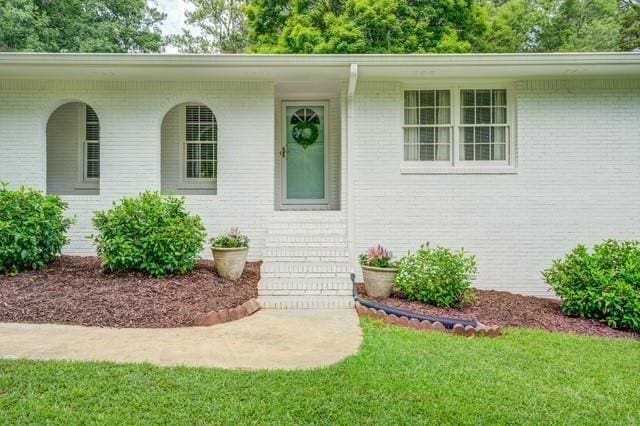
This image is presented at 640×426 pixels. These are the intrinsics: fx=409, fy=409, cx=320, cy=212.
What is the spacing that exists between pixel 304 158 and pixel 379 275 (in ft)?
11.3

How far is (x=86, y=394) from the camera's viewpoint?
2811mm

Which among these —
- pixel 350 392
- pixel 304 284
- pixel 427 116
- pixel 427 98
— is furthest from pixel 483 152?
pixel 350 392

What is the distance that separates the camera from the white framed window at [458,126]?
703 cm

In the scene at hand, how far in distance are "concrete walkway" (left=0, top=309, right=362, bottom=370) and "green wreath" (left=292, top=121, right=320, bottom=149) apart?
4.38 m

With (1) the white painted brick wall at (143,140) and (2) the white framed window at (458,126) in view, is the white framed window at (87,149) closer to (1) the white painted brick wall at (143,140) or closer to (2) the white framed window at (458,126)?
(1) the white painted brick wall at (143,140)

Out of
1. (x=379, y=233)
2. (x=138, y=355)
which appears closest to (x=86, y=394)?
(x=138, y=355)

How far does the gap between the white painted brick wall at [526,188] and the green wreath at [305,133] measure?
4.86 ft

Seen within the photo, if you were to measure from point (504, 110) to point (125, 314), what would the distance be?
6.58 meters

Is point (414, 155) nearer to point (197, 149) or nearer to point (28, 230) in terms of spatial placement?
point (197, 149)

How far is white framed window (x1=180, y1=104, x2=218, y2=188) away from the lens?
838cm

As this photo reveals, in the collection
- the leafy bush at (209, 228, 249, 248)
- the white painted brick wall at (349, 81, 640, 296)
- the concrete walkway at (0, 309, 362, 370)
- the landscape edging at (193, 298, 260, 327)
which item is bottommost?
the concrete walkway at (0, 309, 362, 370)

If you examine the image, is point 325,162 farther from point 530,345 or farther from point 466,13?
point 466,13

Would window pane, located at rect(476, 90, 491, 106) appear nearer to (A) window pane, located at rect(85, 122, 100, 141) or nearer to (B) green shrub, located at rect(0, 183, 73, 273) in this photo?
(B) green shrub, located at rect(0, 183, 73, 273)

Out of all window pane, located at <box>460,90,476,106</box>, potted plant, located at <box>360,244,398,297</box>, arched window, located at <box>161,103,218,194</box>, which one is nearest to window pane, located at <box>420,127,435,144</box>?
window pane, located at <box>460,90,476,106</box>
